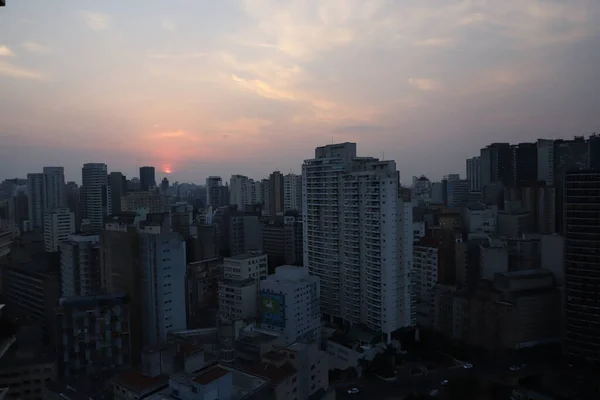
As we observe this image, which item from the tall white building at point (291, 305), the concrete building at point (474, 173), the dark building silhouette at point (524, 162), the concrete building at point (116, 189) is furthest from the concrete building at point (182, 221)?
the concrete building at point (474, 173)

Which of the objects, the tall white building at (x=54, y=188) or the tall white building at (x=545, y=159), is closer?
the tall white building at (x=545, y=159)

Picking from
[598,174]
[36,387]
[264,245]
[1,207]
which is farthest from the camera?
[1,207]

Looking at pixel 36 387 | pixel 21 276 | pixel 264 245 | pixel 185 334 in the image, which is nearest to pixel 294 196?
pixel 264 245

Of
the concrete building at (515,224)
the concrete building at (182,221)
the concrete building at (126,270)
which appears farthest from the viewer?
the concrete building at (182,221)

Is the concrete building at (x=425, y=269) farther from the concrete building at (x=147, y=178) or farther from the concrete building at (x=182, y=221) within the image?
the concrete building at (x=147, y=178)

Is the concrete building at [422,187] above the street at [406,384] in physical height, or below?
above

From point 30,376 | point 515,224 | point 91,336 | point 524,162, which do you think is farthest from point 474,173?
point 30,376

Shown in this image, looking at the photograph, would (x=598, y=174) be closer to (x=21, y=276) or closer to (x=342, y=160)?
(x=342, y=160)

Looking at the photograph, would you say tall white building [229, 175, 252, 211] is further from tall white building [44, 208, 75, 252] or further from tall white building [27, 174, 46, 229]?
tall white building [44, 208, 75, 252]
